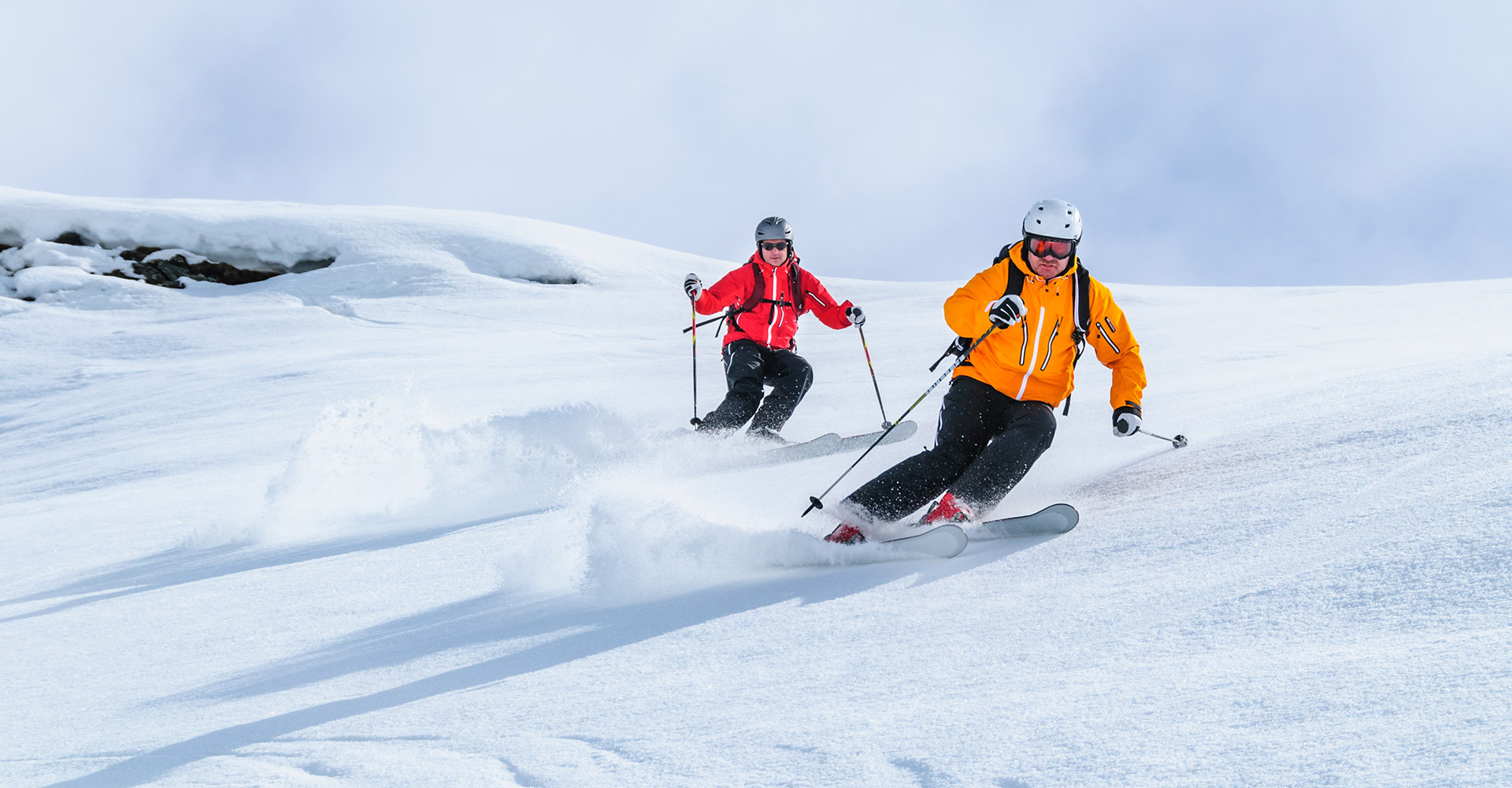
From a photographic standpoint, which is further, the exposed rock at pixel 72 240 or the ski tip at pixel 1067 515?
the exposed rock at pixel 72 240

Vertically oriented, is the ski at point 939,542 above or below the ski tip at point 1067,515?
below

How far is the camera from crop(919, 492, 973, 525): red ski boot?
414cm

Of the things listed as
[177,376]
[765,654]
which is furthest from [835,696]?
[177,376]

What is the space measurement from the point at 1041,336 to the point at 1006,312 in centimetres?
25

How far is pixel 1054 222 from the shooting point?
4438 mm

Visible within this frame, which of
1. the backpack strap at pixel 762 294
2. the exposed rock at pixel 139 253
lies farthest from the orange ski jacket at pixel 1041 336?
the exposed rock at pixel 139 253

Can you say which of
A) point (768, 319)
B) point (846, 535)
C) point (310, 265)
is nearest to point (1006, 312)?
point (846, 535)

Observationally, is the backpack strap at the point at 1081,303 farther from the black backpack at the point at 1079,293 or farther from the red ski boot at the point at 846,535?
the red ski boot at the point at 846,535

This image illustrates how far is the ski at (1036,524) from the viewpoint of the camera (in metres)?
3.85

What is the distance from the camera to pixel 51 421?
39.6 ft

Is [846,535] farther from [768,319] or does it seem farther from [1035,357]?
[768,319]

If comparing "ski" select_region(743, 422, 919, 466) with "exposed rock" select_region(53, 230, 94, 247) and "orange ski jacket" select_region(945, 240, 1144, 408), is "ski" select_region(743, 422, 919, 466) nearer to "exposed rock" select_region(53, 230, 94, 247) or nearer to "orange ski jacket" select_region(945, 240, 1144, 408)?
"orange ski jacket" select_region(945, 240, 1144, 408)

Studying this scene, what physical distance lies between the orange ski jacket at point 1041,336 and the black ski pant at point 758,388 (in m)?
2.91

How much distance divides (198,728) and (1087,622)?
2.29 m
